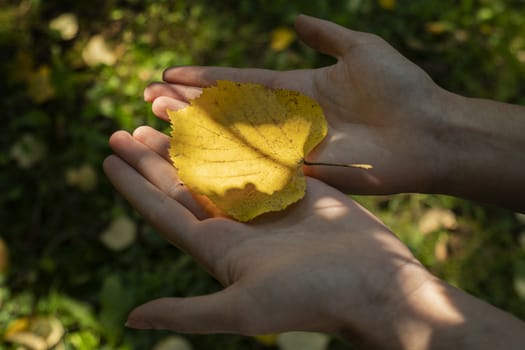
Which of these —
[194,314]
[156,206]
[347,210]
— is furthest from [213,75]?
[194,314]

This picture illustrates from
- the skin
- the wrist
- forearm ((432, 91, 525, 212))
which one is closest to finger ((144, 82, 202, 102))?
the skin

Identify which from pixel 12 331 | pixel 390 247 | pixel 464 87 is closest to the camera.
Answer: pixel 390 247

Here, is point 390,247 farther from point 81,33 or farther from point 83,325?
point 81,33

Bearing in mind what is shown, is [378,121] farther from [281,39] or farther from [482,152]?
[281,39]

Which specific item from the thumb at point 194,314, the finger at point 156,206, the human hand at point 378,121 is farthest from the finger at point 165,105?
the thumb at point 194,314

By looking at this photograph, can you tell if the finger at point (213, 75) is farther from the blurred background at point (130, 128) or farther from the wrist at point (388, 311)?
the wrist at point (388, 311)

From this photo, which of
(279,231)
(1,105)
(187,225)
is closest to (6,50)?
(1,105)
